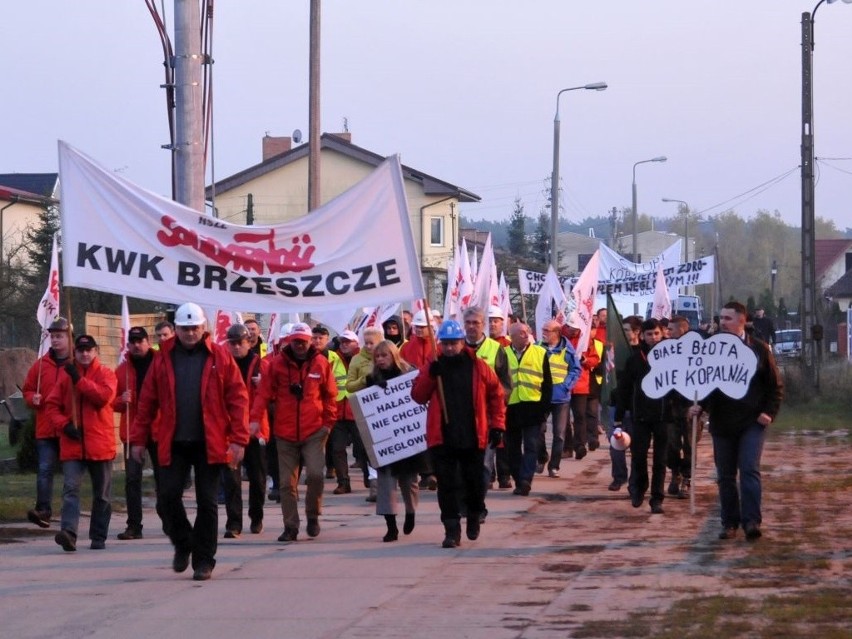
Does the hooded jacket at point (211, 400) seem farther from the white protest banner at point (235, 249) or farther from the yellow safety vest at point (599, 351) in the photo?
the yellow safety vest at point (599, 351)

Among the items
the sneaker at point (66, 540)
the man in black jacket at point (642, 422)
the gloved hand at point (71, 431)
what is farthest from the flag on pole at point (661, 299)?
the sneaker at point (66, 540)

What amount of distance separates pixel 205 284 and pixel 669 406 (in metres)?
4.91

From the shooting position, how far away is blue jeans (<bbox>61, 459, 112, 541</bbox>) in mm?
11492

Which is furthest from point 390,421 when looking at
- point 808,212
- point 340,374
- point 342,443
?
point 808,212

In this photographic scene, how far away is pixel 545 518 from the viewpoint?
1361 centimetres

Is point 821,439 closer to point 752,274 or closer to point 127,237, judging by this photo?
point 127,237

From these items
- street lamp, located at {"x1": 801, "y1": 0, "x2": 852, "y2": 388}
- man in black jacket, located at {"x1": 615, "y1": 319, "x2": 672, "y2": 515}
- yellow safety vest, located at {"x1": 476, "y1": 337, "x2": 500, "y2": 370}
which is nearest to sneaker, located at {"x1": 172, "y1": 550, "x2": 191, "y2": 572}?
yellow safety vest, located at {"x1": 476, "y1": 337, "x2": 500, "y2": 370}

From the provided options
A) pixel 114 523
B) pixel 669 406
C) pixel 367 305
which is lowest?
pixel 114 523

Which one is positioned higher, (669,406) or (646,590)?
(669,406)

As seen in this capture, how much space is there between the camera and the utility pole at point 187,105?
13.5 metres

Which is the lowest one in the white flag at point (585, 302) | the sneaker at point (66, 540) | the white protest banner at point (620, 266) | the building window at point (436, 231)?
the sneaker at point (66, 540)

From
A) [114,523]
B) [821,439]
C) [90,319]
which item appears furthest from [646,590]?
[821,439]

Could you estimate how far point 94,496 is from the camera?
1177 centimetres

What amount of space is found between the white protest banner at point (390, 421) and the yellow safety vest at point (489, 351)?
1.61 metres
